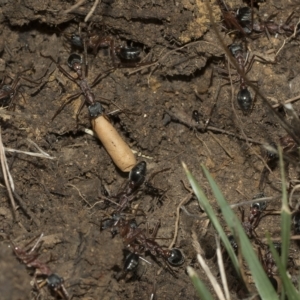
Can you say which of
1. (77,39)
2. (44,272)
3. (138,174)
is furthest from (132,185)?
(77,39)

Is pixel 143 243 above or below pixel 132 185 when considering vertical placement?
below

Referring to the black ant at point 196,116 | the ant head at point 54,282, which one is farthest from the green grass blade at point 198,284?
the black ant at point 196,116

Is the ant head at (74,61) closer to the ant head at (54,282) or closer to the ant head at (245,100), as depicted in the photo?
the ant head at (245,100)

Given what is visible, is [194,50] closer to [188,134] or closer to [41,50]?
[188,134]

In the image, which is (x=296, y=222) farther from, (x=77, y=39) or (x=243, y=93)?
(x=77, y=39)

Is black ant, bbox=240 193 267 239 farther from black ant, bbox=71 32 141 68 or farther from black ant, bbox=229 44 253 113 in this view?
black ant, bbox=71 32 141 68

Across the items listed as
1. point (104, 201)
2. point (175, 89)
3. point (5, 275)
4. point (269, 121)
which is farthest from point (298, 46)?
point (5, 275)
